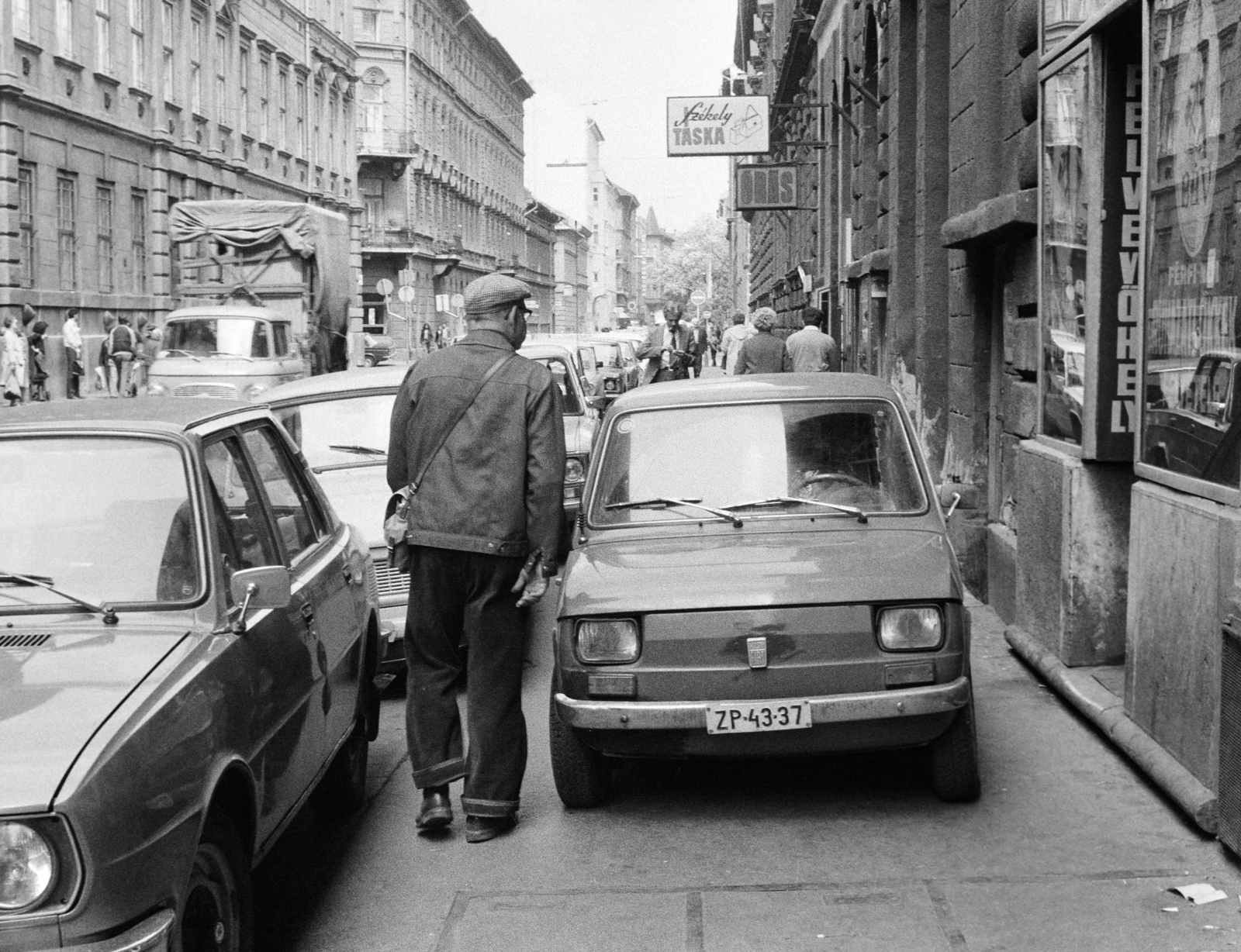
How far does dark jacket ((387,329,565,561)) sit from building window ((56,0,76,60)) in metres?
28.7

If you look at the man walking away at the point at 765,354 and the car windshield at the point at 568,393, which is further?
the man walking away at the point at 765,354

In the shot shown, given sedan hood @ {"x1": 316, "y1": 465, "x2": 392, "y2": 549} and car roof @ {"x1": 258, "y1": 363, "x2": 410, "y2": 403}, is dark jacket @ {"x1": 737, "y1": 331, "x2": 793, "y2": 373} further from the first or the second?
sedan hood @ {"x1": 316, "y1": 465, "x2": 392, "y2": 549}

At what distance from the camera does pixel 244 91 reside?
45.2 meters

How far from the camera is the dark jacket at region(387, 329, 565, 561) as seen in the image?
5641 mm

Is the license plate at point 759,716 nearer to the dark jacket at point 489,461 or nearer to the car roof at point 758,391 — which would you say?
the dark jacket at point 489,461

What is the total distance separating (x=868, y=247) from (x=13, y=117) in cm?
1747

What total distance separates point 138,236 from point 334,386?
28678 mm

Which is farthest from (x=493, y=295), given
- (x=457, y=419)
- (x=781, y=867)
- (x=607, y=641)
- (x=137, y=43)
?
(x=137, y=43)

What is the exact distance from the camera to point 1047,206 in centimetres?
848

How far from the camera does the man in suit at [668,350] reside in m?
22.4

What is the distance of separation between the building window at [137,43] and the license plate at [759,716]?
3344 cm

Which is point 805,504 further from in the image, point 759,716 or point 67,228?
point 67,228

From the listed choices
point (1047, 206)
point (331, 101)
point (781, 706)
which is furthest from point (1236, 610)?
point (331, 101)

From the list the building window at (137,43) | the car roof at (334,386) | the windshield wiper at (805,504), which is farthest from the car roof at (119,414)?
the building window at (137,43)
